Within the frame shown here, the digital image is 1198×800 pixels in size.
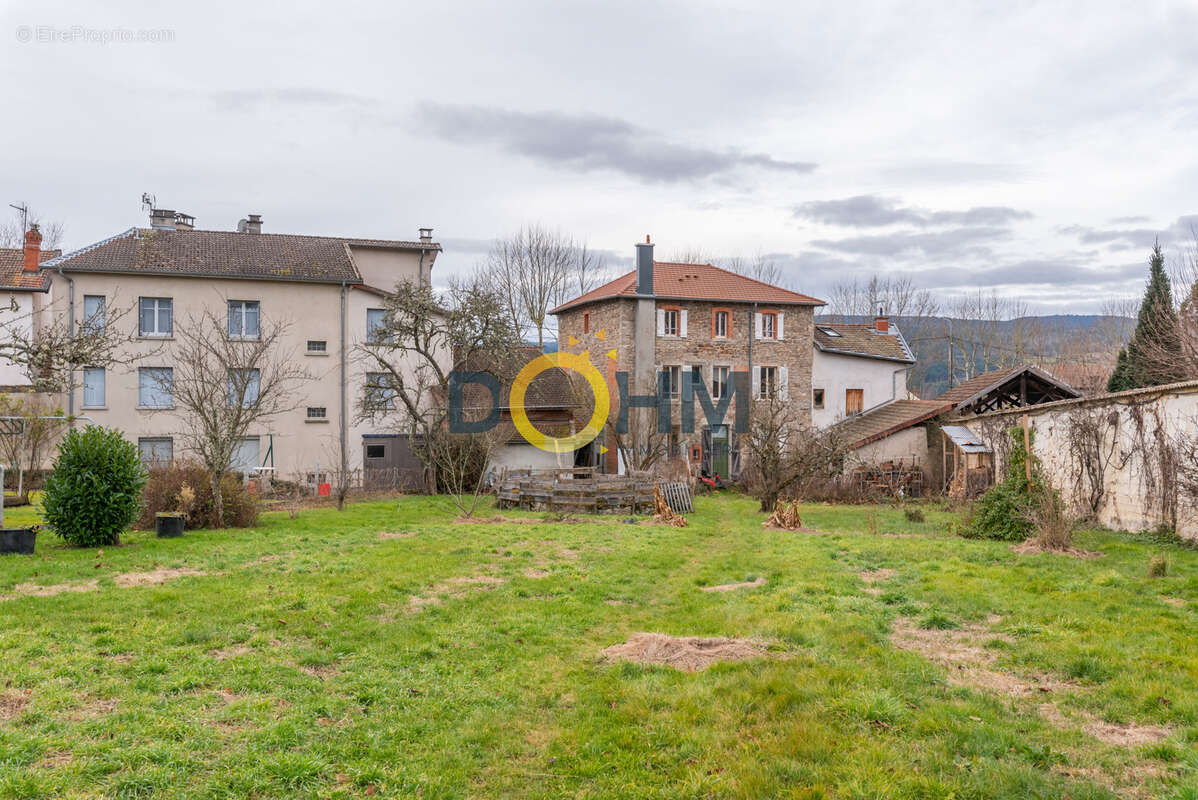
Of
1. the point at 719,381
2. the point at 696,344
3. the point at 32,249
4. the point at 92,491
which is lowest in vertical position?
the point at 92,491

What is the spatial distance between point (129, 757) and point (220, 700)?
1.11 meters

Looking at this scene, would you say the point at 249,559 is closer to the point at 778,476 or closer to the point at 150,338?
the point at 778,476

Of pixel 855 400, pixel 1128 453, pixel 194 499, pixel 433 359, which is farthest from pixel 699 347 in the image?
pixel 194 499

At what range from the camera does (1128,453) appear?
15305 millimetres

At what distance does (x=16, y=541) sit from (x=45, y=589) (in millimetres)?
3637

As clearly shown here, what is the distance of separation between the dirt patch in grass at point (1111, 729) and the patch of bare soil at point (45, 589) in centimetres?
992

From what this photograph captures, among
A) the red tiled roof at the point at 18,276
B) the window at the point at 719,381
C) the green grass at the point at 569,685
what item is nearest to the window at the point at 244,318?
the red tiled roof at the point at 18,276

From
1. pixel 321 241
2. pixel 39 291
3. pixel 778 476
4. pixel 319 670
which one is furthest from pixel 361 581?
pixel 39 291

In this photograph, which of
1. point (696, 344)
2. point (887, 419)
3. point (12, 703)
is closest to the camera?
point (12, 703)

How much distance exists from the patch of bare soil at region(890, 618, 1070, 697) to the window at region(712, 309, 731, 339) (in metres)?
27.0

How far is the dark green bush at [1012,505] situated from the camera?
15102mm

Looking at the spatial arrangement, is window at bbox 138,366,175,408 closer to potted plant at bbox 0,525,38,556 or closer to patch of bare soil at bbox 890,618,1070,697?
potted plant at bbox 0,525,38,556

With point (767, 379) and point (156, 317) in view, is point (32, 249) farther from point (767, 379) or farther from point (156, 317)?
point (767, 379)

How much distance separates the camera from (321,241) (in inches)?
1289
